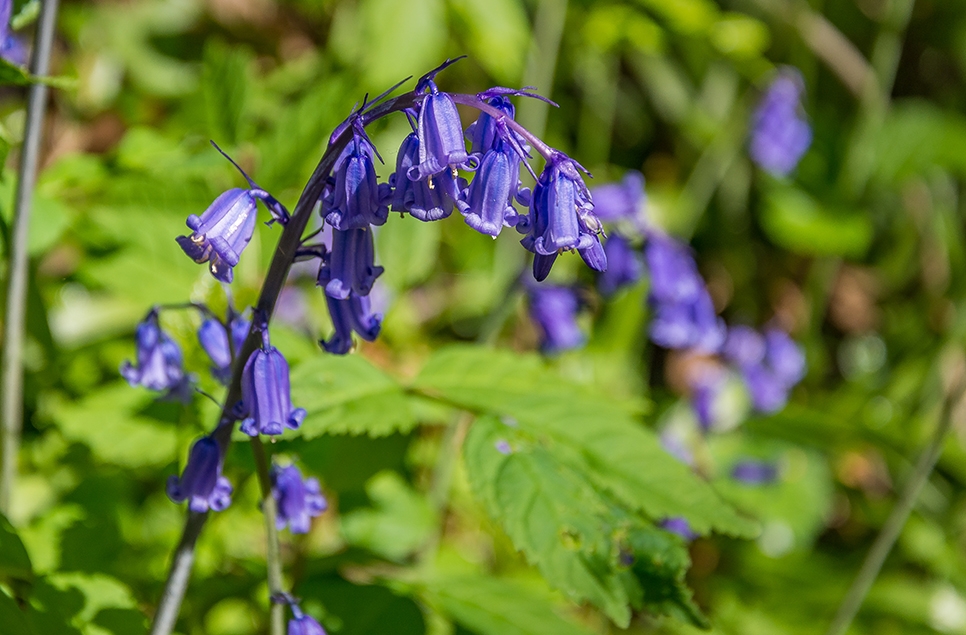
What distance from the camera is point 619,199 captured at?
2.96 meters

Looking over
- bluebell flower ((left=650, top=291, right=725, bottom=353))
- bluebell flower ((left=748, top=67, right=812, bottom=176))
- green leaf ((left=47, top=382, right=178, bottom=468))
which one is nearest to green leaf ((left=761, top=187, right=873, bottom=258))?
bluebell flower ((left=748, top=67, right=812, bottom=176))

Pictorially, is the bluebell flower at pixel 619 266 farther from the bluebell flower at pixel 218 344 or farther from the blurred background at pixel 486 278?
the bluebell flower at pixel 218 344

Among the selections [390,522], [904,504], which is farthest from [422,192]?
[904,504]

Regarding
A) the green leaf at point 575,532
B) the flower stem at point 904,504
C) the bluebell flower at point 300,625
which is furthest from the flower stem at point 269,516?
the flower stem at point 904,504

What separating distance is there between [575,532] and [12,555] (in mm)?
1148

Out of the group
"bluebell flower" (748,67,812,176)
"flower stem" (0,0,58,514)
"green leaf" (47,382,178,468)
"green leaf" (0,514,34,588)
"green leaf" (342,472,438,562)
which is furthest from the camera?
"bluebell flower" (748,67,812,176)

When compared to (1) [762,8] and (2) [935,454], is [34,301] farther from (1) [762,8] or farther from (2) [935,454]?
(1) [762,8]

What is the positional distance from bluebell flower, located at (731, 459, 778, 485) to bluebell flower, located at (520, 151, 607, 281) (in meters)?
2.86

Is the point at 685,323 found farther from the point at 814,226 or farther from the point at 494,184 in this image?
the point at 494,184

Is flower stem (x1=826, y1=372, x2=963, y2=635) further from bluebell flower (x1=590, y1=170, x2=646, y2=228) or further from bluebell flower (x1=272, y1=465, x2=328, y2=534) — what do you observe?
bluebell flower (x1=272, y1=465, x2=328, y2=534)

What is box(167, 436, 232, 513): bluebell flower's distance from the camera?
159 centimetres

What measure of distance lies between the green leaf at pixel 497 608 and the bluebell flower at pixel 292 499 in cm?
58

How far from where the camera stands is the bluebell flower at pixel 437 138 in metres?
1.35

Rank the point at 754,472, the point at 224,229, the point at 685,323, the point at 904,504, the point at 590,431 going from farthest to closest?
the point at 754,472
the point at 685,323
the point at 904,504
the point at 590,431
the point at 224,229
